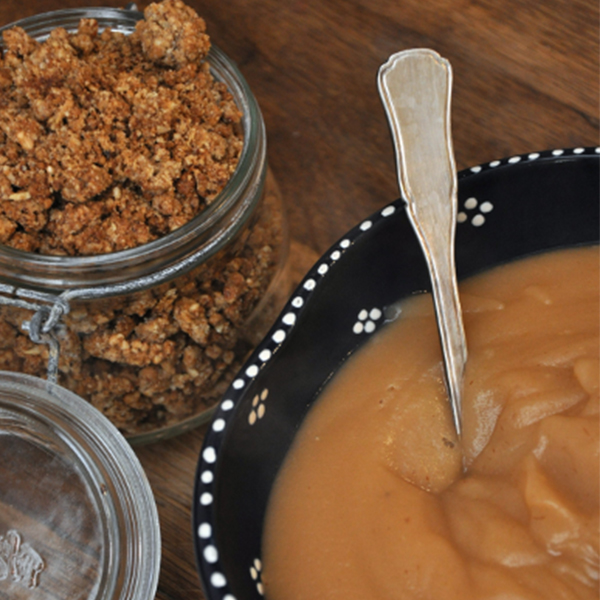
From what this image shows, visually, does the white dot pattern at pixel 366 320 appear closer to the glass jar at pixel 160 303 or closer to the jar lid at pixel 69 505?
the glass jar at pixel 160 303

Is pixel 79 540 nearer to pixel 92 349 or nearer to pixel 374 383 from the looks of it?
pixel 92 349

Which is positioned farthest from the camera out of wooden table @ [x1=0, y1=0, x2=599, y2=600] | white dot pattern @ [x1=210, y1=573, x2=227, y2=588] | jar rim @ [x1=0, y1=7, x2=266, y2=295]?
wooden table @ [x1=0, y1=0, x2=599, y2=600]

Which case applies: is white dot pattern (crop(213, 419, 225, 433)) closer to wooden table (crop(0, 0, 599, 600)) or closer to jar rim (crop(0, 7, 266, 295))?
jar rim (crop(0, 7, 266, 295))

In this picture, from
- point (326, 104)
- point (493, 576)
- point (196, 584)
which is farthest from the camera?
point (326, 104)

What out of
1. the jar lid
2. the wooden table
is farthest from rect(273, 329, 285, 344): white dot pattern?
the wooden table

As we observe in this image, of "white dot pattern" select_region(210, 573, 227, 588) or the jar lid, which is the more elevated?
"white dot pattern" select_region(210, 573, 227, 588)

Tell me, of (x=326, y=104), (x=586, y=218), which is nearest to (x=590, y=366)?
(x=586, y=218)
